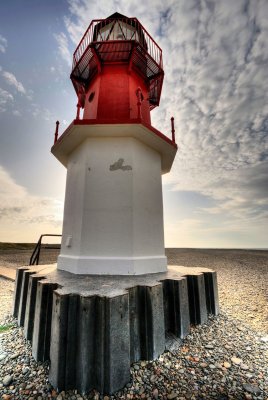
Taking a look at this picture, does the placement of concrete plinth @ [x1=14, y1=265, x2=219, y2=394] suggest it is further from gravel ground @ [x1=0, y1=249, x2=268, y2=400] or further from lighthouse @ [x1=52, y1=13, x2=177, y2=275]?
lighthouse @ [x1=52, y1=13, x2=177, y2=275]

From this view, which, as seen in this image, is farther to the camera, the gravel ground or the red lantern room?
the red lantern room

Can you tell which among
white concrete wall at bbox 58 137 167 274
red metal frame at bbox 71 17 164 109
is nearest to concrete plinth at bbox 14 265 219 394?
white concrete wall at bbox 58 137 167 274

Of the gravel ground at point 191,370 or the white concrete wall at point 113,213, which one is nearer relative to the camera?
the gravel ground at point 191,370

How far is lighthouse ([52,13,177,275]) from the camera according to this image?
14.9 feet

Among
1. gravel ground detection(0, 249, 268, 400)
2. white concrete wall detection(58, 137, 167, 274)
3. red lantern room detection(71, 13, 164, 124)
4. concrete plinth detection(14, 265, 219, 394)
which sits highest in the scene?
red lantern room detection(71, 13, 164, 124)

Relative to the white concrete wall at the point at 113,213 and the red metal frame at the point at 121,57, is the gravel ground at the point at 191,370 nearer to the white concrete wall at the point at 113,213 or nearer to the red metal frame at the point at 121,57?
the white concrete wall at the point at 113,213

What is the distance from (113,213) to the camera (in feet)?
15.3

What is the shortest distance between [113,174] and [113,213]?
91cm

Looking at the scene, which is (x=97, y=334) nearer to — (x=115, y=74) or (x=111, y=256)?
(x=111, y=256)

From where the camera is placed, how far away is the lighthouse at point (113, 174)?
4.55 metres

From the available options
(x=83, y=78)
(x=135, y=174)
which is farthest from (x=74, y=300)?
(x=83, y=78)

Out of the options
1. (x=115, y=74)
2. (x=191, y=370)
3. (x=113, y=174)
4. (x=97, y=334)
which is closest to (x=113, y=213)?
(x=113, y=174)

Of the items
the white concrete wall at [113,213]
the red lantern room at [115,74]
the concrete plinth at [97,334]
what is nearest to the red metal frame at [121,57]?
the red lantern room at [115,74]

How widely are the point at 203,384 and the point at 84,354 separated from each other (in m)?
1.43
